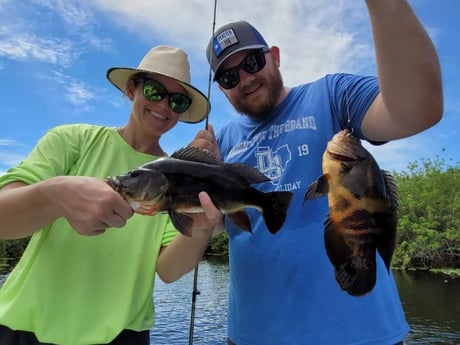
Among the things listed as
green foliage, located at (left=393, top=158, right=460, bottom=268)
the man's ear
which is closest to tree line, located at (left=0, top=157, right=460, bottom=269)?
green foliage, located at (left=393, top=158, right=460, bottom=268)

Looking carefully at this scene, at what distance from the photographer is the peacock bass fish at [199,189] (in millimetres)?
2438

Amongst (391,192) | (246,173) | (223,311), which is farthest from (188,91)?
(223,311)

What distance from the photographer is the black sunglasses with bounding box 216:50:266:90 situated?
3.46m

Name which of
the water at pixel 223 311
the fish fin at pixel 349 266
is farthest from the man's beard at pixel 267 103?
the water at pixel 223 311

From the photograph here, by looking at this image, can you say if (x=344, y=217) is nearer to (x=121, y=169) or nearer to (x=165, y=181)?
(x=165, y=181)

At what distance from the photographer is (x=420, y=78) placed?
7.01 ft

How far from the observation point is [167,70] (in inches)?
133

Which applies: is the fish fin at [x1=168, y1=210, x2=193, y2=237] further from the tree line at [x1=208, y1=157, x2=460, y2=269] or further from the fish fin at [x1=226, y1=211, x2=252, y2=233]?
the tree line at [x1=208, y1=157, x2=460, y2=269]

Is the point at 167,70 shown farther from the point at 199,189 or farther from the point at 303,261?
the point at 303,261

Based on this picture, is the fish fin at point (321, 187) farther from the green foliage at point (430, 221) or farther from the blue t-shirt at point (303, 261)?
the green foliage at point (430, 221)

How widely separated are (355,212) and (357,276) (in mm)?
305

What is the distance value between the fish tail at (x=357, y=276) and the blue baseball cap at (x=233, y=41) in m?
2.12

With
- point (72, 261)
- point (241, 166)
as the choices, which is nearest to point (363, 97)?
point (241, 166)

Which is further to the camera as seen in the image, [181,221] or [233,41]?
[233,41]
